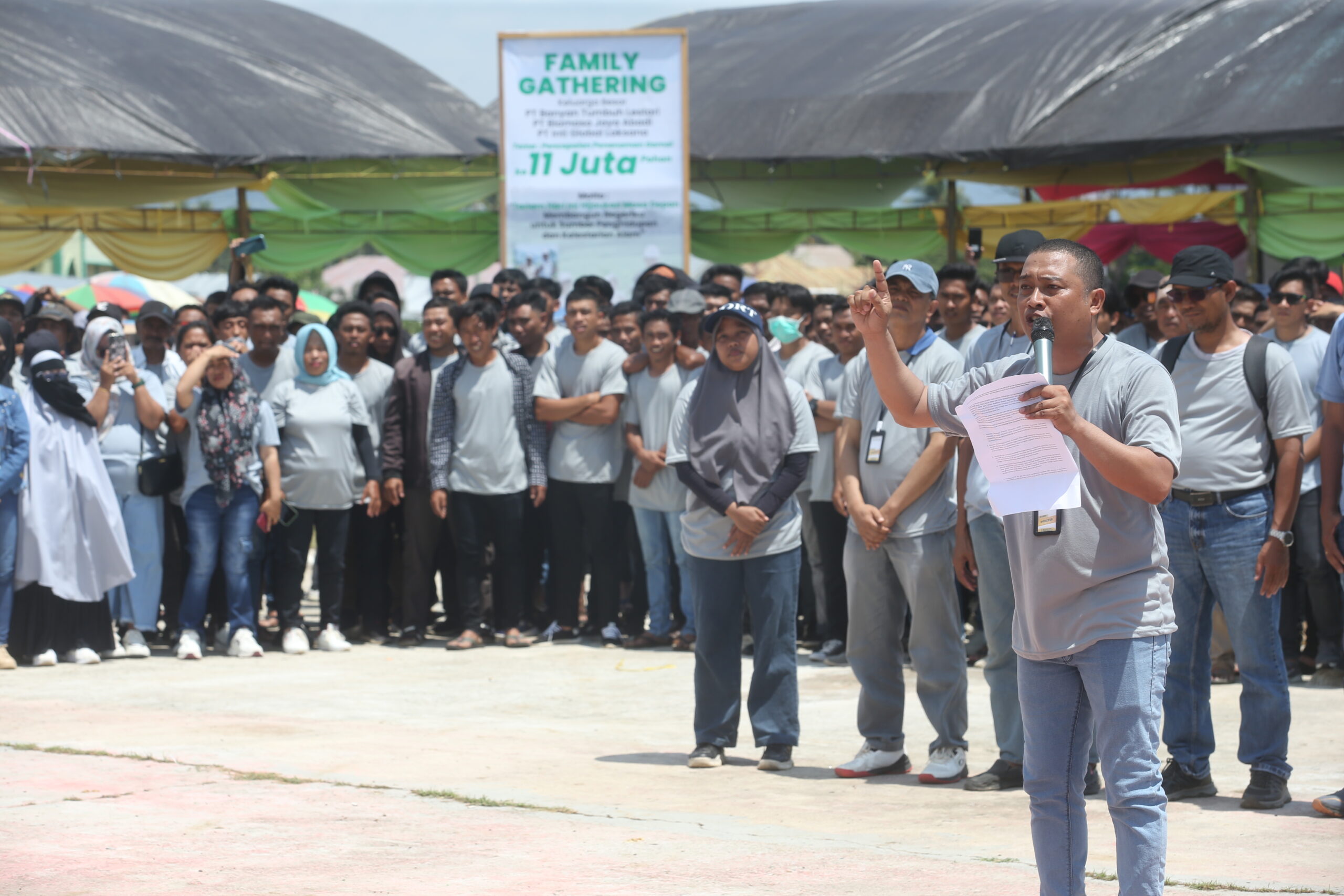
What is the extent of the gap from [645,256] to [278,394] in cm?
462

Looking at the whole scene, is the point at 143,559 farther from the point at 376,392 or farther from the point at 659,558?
the point at 659,558

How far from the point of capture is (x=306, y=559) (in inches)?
407

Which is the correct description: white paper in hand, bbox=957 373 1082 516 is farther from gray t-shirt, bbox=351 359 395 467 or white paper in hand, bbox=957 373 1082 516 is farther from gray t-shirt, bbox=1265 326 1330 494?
gray t-shirt, bbox=351 359 395 467

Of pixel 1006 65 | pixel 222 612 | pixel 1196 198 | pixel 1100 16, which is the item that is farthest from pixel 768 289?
pixel 1100 16

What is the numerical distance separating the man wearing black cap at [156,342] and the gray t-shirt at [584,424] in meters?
2.41

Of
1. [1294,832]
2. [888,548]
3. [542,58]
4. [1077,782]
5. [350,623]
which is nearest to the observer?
[1077,782]

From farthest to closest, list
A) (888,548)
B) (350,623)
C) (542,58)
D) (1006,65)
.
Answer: (1006,65) → (542,58) → (350,623) → (888,548)

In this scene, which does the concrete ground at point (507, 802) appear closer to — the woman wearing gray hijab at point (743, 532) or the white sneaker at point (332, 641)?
the woman wearing gray hijab at point (743, 532)

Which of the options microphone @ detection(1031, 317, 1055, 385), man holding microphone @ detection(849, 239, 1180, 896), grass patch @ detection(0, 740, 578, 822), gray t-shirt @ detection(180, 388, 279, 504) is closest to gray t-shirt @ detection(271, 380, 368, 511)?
gray t-shirt @ detection(180, 388, 279, 504)

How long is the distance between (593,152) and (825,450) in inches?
196

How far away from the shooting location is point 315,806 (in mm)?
5797

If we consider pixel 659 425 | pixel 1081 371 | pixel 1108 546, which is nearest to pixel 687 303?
pixel 659 425

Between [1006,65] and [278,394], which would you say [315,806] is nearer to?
[278,394]

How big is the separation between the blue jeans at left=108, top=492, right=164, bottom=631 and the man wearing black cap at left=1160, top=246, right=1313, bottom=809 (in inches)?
257
